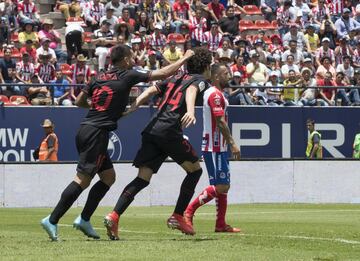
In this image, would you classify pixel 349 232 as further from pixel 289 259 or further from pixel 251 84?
pixel 251 84

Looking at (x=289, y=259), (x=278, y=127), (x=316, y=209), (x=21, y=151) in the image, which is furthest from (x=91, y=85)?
(x=278, y=127)

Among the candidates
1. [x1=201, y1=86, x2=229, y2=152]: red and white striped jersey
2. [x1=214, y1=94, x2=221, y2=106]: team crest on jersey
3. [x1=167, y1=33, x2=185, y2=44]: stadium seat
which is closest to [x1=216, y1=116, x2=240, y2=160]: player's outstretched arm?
[x1=201, y1=86, x2=229, y2=152]: red and white striped jersey

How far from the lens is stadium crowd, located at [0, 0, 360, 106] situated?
27688 millimetres

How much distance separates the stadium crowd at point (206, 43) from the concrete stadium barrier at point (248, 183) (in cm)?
337

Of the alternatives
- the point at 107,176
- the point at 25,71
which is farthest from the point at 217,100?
the point at 25,71

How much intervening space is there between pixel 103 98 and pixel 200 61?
53.2 inches

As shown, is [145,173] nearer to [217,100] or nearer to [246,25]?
[217,100]

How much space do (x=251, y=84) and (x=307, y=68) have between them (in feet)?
6.30

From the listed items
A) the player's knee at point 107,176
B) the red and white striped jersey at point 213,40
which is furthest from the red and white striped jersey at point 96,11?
the player's knee at point 107,176

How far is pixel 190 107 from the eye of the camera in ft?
40.4

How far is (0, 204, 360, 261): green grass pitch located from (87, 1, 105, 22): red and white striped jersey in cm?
1313

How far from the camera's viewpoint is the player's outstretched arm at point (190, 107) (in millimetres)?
12172

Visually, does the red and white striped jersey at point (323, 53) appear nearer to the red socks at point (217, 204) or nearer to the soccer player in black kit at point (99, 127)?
the red socks at point (217, 204)

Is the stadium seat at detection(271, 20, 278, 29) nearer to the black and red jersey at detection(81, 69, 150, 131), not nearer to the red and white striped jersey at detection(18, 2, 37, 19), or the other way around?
the red and white striped jersey at detection(18, 2, 37, 19)
